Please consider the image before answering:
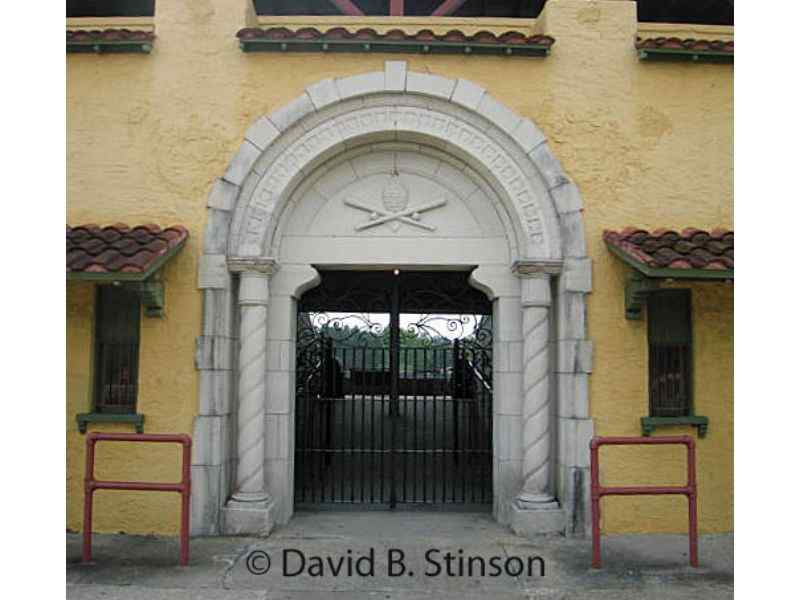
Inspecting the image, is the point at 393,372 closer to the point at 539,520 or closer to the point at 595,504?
the point at 539,520

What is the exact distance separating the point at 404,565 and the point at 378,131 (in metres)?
4.22

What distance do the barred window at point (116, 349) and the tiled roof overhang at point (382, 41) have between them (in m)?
2.91

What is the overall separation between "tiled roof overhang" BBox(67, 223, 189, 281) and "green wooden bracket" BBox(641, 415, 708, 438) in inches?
194

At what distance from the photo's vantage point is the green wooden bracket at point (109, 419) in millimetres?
6598

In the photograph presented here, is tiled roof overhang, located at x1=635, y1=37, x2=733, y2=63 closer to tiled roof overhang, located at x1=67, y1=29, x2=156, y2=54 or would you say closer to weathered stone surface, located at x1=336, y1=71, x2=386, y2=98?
weathered stone surface, located at x1=336, y1=71, x2=386, y2=98

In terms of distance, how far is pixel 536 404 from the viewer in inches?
266

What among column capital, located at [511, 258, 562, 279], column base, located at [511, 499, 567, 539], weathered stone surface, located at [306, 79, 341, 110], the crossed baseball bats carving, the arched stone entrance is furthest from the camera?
the crossed baseball bats carving

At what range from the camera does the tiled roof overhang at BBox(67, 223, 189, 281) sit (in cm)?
596

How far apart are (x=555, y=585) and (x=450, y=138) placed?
14.2ft

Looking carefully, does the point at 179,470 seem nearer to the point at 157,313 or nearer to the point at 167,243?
the point at 157,313

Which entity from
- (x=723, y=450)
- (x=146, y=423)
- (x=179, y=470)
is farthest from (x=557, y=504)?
(x=146, y=423)

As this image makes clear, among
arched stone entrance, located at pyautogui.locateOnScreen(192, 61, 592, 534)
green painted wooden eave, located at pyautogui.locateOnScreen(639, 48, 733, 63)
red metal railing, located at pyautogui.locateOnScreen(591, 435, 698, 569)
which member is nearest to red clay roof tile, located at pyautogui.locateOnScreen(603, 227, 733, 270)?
arched stone entrance, located at pyautogui.locateOnScreen(192, 61, 592, 534)

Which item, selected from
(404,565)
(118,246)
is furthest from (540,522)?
(118,246)

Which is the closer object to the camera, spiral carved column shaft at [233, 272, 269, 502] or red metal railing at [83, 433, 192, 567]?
red metal railing at [83, 433, 192, 567]
